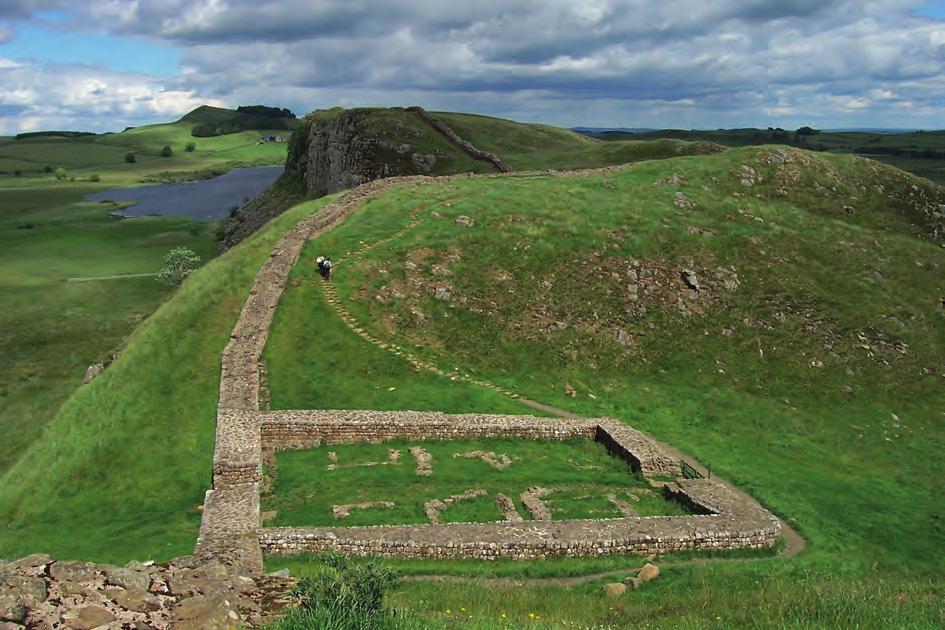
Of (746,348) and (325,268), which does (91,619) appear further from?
(746,348)

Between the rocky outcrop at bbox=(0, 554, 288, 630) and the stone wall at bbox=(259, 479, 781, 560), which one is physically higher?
the rocky outcrop at bbox=(0, 554, 288, 630)

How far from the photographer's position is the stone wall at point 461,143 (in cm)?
8056

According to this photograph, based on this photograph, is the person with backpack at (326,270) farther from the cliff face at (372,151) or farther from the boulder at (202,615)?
the cliff face at (372,151)

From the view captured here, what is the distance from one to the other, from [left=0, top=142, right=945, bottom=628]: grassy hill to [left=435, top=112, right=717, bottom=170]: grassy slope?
871 inches

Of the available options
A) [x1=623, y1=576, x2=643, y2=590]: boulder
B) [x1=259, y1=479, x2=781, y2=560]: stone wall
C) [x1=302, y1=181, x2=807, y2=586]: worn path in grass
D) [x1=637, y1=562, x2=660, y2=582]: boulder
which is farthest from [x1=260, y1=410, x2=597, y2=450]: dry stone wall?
[x1=623, y1=576, x2=643, y2=590]: boulder

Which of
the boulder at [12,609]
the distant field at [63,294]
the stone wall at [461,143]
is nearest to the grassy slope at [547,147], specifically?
the stone wall at [461,143]

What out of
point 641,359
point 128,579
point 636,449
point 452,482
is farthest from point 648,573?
point 641,359

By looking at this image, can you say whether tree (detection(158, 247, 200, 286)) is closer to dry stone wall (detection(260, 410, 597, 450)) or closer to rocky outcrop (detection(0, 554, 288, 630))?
dry stone wall (detection(260, 410, 597, 450))

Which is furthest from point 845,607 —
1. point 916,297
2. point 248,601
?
point 916,297

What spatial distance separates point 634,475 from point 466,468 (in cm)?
680

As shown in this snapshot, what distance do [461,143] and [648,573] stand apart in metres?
74.2

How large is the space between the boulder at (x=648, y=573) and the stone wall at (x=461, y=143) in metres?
62.1

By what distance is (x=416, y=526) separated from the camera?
20797 millimetres

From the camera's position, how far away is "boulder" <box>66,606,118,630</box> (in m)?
10.6
